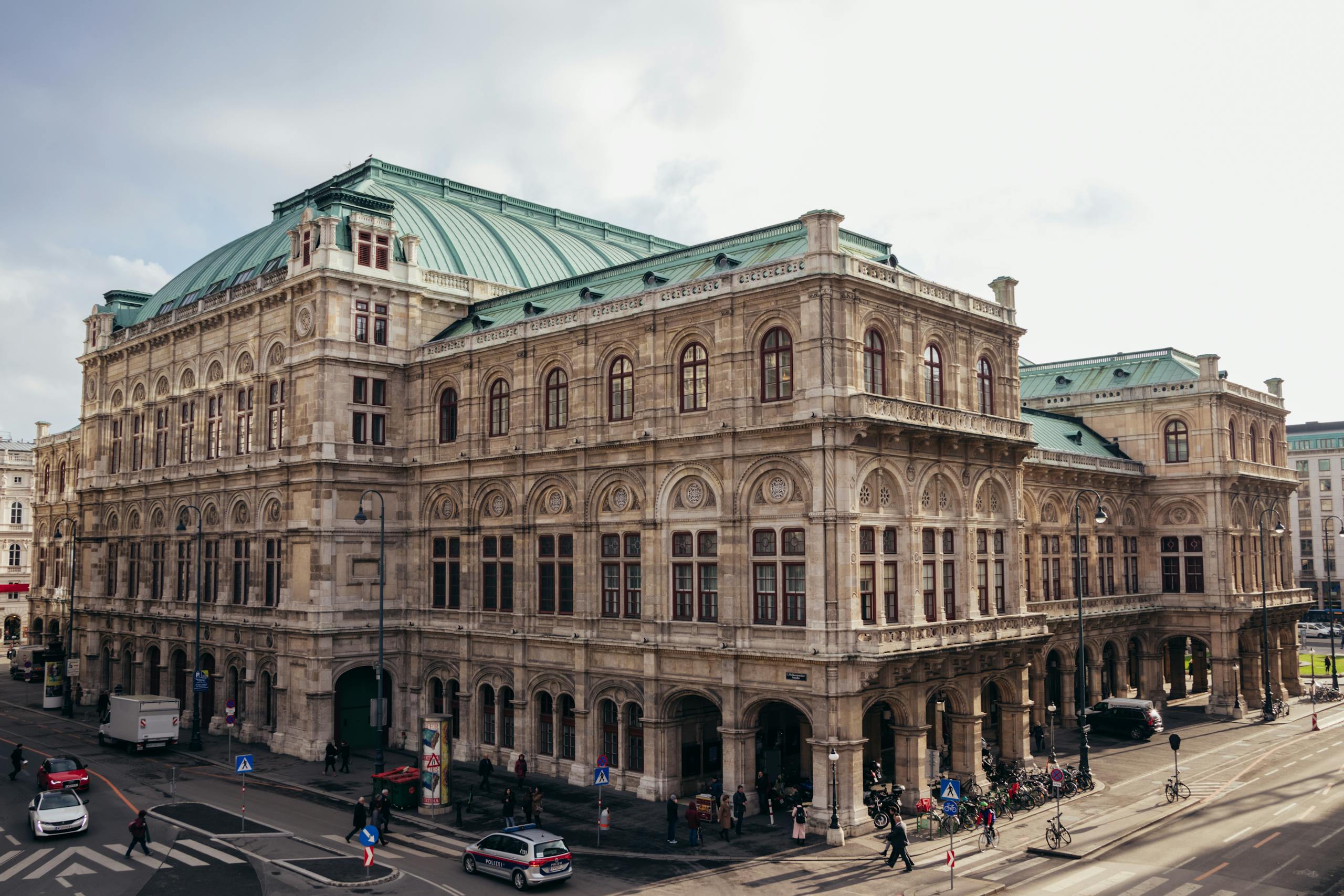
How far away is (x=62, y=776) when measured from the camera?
138 ft

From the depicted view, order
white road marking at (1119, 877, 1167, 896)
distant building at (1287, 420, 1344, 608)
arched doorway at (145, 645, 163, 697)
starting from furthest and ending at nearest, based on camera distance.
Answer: distant building at (1287, 420, 1344, 608)
arched doorway at (145, 645, 163, 697)
white road marking at (1119, 877, 1167, 896)

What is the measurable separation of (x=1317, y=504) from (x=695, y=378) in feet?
390

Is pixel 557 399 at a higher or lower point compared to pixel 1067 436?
higher

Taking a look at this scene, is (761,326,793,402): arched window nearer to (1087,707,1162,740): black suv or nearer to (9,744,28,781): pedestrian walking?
(1087,707,1162,740): black suv

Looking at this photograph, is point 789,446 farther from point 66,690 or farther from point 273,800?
point 66,690

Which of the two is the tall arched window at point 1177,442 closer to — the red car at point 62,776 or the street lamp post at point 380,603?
the street lamp post at point 380,603

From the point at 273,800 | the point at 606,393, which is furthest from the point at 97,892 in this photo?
the point at 606,393

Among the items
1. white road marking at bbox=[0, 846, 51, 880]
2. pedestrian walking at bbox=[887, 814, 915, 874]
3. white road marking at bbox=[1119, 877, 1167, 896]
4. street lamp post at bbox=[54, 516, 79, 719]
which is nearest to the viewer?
white road marking at bbox=[1119, 877, 1167, 896]

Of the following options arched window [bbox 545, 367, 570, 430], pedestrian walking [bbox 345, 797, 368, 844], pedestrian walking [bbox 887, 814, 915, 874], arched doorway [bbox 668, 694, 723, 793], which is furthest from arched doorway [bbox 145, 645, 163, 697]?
pedestrian walking [bbox 887, 814, 915, 874]

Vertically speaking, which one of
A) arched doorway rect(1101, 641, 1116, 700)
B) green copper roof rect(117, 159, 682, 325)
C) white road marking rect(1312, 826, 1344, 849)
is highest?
green copper roof rect(117, 159, 682, 325)

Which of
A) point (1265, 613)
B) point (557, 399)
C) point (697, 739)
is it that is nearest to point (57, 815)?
point (697, 739)

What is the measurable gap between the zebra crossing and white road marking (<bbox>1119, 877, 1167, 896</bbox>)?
26.8 meters

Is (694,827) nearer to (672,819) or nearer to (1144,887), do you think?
(672,819)

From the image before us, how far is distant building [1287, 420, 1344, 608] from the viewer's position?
421ft
